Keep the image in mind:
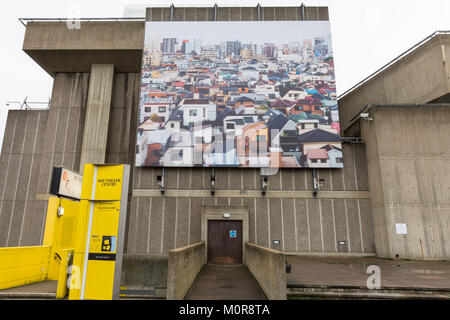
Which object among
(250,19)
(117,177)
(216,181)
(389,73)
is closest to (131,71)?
(250,19)

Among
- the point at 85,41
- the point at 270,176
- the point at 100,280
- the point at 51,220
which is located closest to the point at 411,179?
the point at 270,176

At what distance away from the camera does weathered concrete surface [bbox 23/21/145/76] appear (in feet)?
61.5

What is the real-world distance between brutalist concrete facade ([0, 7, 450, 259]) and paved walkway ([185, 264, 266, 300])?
430 centimetres

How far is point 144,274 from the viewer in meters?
9.01

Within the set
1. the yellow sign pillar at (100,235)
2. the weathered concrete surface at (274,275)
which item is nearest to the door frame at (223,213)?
the weathered concrete surface at (274,275)

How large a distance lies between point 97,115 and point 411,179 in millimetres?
20384

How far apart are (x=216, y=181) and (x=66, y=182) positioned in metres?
8.50

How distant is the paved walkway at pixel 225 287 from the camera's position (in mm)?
7512

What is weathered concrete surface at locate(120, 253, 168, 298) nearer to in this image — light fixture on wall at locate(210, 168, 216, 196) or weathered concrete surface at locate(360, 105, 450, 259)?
light fixture on wall at locate(210, 168, 216, 196)

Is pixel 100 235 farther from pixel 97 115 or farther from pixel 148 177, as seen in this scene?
pixel 97 115

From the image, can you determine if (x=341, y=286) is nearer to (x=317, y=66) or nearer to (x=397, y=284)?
(x=397, y=284)

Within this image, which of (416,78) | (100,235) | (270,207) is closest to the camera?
(100,235)

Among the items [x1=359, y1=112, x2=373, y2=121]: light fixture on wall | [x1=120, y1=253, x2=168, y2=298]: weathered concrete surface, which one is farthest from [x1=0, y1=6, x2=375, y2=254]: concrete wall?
[x1=120, y1=253, x2=168, y2=298]: weathered concrete surface

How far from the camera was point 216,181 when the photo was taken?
16.1 meters
